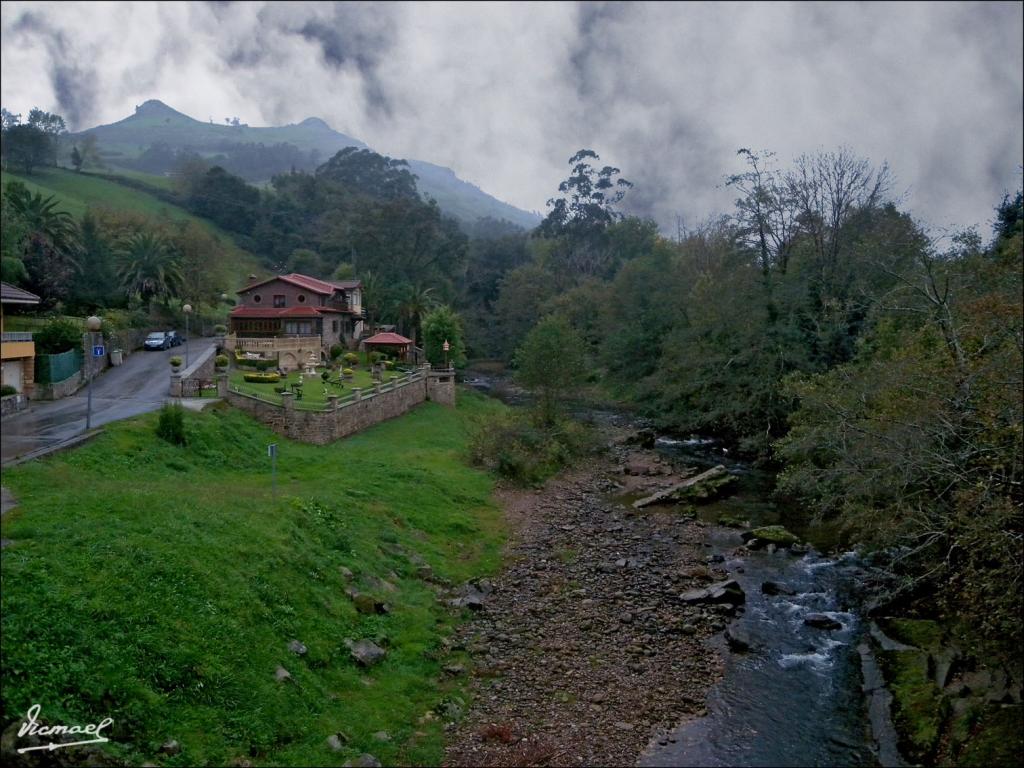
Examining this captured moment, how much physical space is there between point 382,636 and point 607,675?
214 inches

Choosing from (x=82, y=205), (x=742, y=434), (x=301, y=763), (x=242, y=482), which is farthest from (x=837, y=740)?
(x=82, y=205)

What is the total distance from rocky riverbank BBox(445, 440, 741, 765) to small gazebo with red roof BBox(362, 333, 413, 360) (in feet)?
114

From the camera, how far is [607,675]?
16.9 metres

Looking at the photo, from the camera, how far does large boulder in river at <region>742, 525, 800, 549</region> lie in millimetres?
26312

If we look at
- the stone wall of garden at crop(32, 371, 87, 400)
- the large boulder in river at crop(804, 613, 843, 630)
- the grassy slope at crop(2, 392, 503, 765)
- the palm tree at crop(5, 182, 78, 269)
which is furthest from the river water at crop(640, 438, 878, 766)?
the palm tree at crop(5, 182, 78, 269)

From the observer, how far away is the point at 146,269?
60.1 metres

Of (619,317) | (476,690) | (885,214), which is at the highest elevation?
(885,214)

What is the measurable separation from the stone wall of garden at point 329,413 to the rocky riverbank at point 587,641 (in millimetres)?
11023

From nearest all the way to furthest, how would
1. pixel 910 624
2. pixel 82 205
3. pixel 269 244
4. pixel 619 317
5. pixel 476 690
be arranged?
pixel 476 690 → pixel 910 624 → pixel 619 317 → pixel 82 205 → pixel 269 244

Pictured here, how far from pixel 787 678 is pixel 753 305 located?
32.1 m

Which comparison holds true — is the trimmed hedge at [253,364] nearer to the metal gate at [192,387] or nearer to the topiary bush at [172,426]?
the metal gate at [192,387]

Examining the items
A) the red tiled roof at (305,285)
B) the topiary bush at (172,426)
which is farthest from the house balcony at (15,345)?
the red tiled roof at (305,285)

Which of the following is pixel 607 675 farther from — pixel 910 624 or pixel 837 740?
pixel 910 624

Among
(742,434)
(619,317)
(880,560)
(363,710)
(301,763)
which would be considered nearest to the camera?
(301,763)
